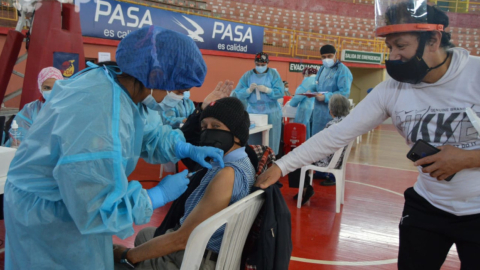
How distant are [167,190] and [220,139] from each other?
21.1 inches

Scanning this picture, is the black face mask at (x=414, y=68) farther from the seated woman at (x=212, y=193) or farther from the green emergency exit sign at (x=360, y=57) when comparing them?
the green emergency exit sign at (x=360, y=57)

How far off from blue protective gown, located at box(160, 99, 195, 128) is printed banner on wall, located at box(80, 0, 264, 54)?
115 inches

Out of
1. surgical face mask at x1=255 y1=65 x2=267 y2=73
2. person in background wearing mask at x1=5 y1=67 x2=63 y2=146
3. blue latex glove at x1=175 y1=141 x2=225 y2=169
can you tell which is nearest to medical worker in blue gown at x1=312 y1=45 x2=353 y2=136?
surgical face mask at x1=255 y1=65 x2=267 y2=73

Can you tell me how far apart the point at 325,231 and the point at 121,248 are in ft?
6.77

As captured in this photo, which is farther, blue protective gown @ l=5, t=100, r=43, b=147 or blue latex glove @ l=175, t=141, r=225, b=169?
blue protective gown @ l=5, t=100, r=43, b=147

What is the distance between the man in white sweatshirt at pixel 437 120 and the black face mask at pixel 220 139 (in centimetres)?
71

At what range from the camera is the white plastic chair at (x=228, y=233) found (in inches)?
44.8

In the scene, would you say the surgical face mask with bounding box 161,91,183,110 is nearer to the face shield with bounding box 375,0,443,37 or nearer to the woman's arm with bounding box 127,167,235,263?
the woman's arm with bounding box 127,167,235,263

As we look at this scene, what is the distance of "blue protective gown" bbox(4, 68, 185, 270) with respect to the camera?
1021mm

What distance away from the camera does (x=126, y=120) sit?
3.81 feet

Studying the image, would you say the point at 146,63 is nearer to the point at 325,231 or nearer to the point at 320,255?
the point at 320,255

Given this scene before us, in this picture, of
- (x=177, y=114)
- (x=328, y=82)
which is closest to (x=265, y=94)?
(x=328, y=82)

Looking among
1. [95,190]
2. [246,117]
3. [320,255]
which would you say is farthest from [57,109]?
[320,255]

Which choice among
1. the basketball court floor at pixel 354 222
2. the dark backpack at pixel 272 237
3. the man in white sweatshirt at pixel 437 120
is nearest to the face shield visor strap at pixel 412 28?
the man in white sweatshirt at pixel 437 120
